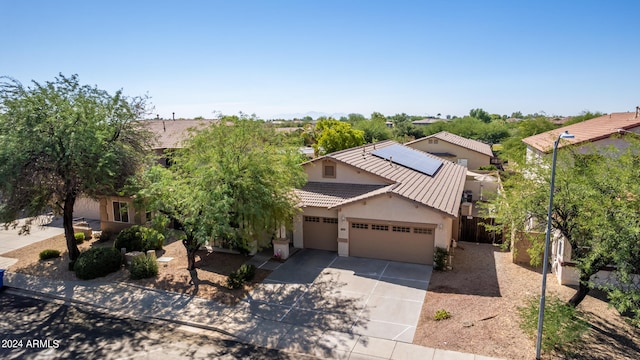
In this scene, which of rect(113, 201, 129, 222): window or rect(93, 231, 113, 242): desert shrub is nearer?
rect(93, 231, 113, 242): desert shrub

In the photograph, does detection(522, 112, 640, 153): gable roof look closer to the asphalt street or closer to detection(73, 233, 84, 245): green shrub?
the asphalt street

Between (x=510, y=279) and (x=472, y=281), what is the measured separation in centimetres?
172

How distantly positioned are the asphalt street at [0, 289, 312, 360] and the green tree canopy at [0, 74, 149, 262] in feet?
17.3

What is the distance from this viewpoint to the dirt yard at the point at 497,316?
12.1 metres

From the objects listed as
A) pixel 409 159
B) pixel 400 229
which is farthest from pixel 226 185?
pixel 409 159

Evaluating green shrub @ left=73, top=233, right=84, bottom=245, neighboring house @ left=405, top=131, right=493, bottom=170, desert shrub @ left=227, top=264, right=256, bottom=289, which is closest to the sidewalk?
desert shrub @ left=227, top=264, right=256, bottom=289

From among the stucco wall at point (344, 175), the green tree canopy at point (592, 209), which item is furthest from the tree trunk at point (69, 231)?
the green tree canopy at point (592, 209)

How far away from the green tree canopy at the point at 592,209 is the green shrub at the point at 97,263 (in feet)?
56.3

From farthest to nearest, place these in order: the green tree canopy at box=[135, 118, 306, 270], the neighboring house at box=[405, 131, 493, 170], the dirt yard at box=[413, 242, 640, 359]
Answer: the neighboring house at box=[405, 131, 493, 170] → the green tree canopy at box=[135, 118, 306, 270] → the dirt yard at box=[413, 242, 640, 359]

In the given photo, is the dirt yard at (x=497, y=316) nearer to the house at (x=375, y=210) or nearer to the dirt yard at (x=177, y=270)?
the house at (x=375, y=210)

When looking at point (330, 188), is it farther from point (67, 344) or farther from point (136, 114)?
point (67, 344)

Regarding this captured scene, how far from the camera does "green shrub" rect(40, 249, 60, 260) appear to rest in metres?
21.0

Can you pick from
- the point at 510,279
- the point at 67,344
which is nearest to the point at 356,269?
the point at 510,279

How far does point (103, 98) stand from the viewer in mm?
20047
